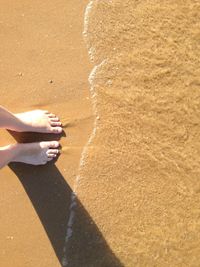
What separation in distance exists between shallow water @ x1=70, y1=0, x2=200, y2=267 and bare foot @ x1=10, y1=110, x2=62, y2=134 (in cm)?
28

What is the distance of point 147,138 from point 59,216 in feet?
2.57

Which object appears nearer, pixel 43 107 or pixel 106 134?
pixel 106 134

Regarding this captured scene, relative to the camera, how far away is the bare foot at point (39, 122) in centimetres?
340

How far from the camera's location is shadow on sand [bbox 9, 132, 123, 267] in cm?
336

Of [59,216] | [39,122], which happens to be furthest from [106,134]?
[59,216]

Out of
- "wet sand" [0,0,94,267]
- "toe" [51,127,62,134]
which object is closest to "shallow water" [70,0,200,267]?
"wet sand" [0,0,94,267]

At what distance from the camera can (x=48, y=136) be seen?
138 inches

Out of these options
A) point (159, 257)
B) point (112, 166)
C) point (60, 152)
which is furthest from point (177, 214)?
point (60, 152)

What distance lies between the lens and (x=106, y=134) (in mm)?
3385

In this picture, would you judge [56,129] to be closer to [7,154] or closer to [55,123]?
[55,123]

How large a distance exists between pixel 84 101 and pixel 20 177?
0.67 m

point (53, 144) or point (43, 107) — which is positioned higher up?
point (43, 107)

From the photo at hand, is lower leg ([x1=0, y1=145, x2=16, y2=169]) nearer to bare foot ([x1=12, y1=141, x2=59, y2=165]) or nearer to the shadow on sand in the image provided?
bare foot ([x1=12, y1=141, x2=59, y2=165])

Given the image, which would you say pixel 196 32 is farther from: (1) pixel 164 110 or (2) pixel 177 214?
(2) pixel 177 214
